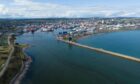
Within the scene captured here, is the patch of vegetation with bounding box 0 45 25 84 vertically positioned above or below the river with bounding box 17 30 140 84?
above

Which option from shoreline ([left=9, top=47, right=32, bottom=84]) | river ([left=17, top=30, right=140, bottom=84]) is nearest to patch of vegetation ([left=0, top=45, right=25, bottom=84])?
shoreline ([left=9, top=47, right=32, bottom=84])

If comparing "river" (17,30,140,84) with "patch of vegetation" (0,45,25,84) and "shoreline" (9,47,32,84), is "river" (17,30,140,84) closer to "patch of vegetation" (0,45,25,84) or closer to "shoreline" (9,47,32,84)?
"shoreline" (9,47,32,84)

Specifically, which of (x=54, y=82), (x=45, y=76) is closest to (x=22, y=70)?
(x=45, y=76)

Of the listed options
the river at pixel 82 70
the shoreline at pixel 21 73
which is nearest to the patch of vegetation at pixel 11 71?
the shoreline at pixel 21 73

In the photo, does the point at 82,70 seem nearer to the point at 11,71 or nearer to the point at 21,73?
the point at 21,73

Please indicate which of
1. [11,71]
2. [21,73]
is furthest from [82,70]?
[11,71]

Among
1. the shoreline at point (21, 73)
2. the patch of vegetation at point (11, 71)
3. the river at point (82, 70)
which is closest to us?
the patch of vegetation at point (11, 71)

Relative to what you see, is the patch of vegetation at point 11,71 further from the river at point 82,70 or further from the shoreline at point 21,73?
the river at point 82,70

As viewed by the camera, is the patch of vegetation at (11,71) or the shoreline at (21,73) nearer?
the patch of vegetation at (11,71)

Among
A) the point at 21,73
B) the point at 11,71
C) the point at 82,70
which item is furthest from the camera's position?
the point at 82,70

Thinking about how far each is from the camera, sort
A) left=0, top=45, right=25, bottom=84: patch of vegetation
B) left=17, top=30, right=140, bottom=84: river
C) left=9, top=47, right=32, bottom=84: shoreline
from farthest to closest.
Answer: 1. left=17, top=30, right=140, bottom=84: river
2. left=9, top=47, right=32, bottom=84: shoreline
3. left=0, top=45, right=25, bottom=84: patch of vegetation

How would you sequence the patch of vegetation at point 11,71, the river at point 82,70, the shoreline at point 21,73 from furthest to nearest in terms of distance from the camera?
the river at point 82,70 < the shoreline at point 21,73 < the patch of vegetation at point 11,71
